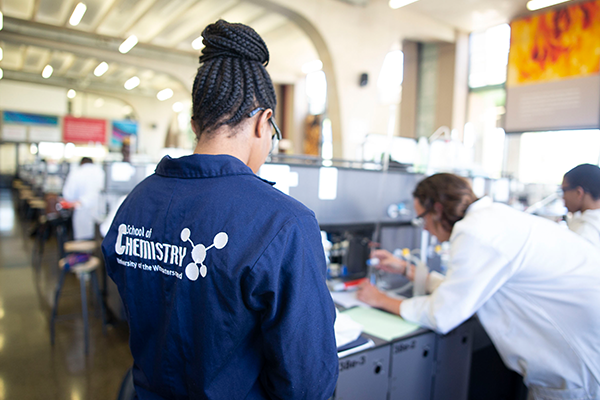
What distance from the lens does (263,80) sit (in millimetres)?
730

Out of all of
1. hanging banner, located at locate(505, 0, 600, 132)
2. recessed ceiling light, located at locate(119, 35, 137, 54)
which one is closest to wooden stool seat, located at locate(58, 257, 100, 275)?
recessed ceiling light, located at locate(119, 35, 137, 54)

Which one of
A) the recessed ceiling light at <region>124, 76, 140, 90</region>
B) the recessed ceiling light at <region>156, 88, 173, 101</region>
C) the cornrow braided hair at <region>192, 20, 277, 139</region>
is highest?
the recessed ceiling light at <region>124, 76, 140, 90</region>

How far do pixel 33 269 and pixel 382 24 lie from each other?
18.5 ft

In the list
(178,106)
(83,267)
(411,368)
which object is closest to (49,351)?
(83,267)

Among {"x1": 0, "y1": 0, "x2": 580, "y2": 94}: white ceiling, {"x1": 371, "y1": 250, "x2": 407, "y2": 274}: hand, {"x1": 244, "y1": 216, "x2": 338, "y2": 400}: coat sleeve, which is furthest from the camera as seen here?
{"x1": 0, "y1": 0, "x2": 580, "y2": 94}: white ceiling

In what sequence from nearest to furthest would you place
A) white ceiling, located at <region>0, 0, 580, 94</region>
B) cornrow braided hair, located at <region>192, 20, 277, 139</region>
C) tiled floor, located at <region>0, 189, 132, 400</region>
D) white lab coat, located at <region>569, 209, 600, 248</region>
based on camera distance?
cornrow braided hair, located at <region>192, 20, 277, 139</region> < white lab coat, located at <region>569, 209, 600, 248</region> < tiled floor, located at <region>0, 189, 132, 400</region> < white ceiling, located at <region>0, 0, 580, 94</region>

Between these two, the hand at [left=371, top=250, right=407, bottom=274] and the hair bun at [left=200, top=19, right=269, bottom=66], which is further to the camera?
the hand at [left=371, top=250, right=407, bottom=274]

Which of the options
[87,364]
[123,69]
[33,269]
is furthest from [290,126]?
[87,364]

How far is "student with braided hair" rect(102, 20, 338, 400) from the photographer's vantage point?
0.60m

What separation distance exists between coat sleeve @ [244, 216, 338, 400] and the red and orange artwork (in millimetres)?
5747

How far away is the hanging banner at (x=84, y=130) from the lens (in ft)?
39.3

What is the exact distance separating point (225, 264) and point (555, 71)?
6.04 m

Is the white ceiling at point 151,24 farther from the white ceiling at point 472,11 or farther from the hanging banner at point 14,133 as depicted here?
the hanging banner at point 14,133

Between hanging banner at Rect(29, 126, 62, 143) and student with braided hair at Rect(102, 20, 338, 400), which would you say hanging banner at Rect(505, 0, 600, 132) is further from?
hanging banner at Rect(29, 126, 62, 143)
